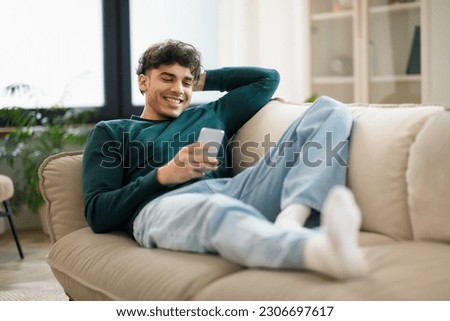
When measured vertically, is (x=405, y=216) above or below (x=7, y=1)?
below

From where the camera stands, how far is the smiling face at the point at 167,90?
82.6 inches

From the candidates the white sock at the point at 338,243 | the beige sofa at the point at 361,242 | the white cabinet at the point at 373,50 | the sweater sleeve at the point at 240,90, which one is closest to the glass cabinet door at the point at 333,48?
the white cabinet at the point at 373,50

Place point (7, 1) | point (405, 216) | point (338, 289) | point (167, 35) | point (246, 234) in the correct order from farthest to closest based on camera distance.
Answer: point (167, 35), point (7, 1), point (405, 216), point (246, 234), point (338, 289)

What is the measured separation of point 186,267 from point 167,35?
10.3ft

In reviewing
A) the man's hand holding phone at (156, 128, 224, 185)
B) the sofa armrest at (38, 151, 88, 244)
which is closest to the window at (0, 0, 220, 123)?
the sofa armrest at (38, 151, 88, 244)

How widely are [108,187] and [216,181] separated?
0.97ft

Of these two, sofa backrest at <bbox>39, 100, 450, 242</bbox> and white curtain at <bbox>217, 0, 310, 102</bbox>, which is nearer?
sofa backrest at <bbox>39, 100, 450, 242</bbox>

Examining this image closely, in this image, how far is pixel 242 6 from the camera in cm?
429

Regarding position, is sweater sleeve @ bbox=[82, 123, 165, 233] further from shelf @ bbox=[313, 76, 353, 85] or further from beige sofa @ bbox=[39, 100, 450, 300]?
shelf @ bbox=[313, 76, 353, 85]

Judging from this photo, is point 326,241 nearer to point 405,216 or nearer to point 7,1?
point 405,216

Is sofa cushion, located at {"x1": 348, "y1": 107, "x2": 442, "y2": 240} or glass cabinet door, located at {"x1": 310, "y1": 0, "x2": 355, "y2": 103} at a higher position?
glass cabinet door, located at {"x1": 310, "y1": 0, "x2": 355, "y2": 103}

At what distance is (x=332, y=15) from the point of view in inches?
153

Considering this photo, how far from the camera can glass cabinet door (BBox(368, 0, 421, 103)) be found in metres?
3.52

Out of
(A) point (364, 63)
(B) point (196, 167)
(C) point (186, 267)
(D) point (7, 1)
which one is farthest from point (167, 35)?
(C) point (186, 267)
